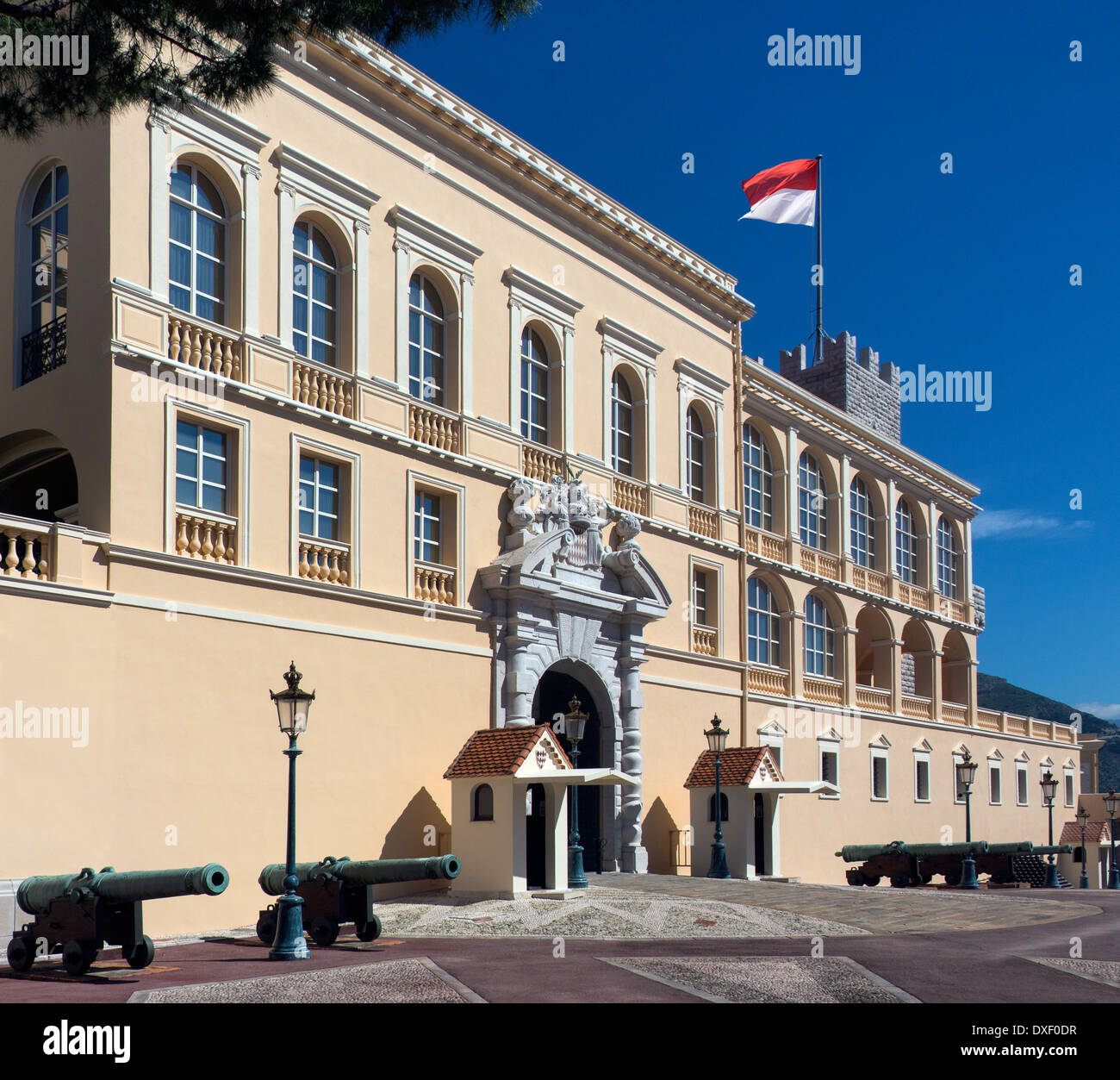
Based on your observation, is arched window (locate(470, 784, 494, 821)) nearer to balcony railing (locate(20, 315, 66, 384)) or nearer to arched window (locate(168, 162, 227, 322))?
arched window (locate(168, 162, 227, 322))

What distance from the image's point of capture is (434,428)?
22.1 metres

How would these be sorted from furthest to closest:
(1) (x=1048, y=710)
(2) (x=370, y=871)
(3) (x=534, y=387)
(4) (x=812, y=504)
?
(1) (x=1048, y=710), (4) (x=812, y=504), (3) (x=534, y=387), (2) (x=370, y=871)

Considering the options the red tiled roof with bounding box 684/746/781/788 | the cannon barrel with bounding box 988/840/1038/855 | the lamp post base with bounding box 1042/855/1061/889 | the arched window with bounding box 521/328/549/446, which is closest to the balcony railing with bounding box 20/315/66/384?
the arched window with bounding box 521/328/549/446

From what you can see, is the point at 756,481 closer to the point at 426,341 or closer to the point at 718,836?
the point at 718,836

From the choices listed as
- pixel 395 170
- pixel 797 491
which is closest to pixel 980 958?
pixel 395 170

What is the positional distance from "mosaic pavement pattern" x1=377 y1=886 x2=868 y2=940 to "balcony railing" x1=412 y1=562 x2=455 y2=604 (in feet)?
15.7

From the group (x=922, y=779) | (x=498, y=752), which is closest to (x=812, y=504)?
(x=922, y=779)

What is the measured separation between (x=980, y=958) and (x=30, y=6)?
45.1ft

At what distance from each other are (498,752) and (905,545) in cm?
2218

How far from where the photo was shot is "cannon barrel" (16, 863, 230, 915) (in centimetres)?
1238

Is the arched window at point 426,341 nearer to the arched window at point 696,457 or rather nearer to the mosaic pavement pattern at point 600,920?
the arched window at point 696,457
